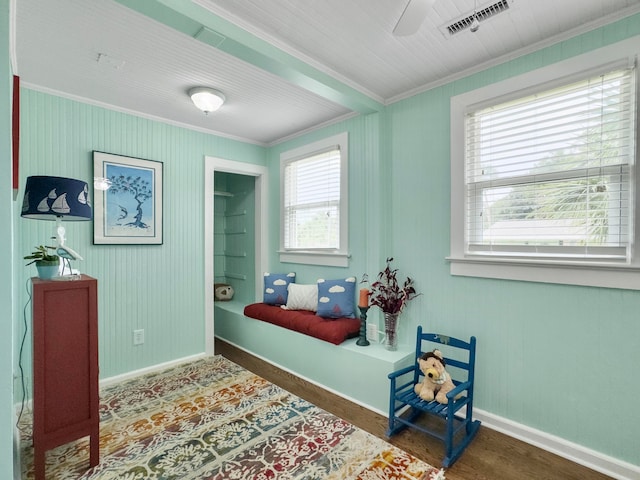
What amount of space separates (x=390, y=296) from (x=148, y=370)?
250cm

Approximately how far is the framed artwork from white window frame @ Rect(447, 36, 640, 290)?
2801 millimetres

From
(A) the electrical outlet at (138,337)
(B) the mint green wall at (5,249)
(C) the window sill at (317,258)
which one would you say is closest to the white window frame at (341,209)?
(C) the window sill at (317,258)

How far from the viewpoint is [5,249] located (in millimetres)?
1196

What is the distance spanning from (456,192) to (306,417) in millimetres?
2031

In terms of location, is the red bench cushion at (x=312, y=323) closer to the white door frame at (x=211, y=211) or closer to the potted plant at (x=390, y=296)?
the potted plant at (x=390, y=296)

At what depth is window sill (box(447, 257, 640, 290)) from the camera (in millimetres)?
1779

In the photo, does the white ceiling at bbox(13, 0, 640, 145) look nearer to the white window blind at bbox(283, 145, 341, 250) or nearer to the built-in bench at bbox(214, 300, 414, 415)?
the white window blind at bbox(283, 145, 341, 250)

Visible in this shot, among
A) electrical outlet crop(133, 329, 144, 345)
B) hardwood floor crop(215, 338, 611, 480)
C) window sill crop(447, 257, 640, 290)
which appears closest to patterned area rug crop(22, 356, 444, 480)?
hardwood floor crop(215, 338, 611, 480)

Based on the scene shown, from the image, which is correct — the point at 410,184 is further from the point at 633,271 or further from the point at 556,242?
the point at 633,271

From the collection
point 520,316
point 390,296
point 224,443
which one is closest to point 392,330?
point 390,296

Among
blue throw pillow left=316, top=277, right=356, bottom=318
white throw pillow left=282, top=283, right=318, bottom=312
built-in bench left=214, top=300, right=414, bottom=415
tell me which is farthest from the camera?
white throw pillow left=282, top=283, right=318, bottom=312

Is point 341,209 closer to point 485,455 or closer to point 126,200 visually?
point 126,200

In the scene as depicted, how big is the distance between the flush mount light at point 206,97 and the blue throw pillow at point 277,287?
6.25 feet

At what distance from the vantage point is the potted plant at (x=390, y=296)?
2.60 m
